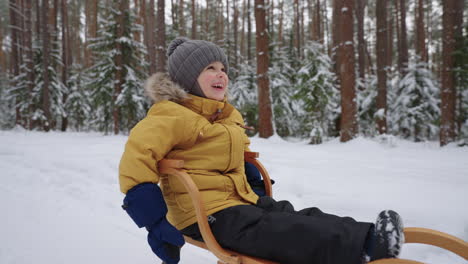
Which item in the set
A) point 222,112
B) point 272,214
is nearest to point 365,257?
point 272,214

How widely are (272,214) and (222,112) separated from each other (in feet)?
2.83

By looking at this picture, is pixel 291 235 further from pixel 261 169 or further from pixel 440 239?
pixel 261 169

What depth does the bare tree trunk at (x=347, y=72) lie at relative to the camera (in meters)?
7.57

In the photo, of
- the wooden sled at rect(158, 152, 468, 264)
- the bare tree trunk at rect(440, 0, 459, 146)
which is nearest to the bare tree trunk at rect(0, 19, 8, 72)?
the bare tree trunk at rect(440, 0, 459, 146)

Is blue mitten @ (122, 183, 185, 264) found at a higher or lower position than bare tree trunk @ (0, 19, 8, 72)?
lower

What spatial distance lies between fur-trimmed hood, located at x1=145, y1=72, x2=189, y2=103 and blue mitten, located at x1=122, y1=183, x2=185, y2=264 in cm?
67

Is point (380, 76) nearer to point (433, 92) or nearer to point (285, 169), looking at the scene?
point (433, 92)

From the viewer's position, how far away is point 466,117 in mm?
10586

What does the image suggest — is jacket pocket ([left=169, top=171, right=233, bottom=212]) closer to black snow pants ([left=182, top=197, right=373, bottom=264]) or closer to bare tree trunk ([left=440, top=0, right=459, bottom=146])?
black snow pants ([left=182, top=197, right=373, bottom=264])

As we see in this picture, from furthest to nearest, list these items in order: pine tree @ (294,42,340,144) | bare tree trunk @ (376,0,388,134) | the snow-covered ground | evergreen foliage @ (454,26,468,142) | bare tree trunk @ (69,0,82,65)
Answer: bare tree trunk @ (69,0,82,65), bare tree trunk @ (376,0,388,134), pine tree @ (294,42,340,144), evergreen foliage @ (454,26,468,142), the snow-covered ground

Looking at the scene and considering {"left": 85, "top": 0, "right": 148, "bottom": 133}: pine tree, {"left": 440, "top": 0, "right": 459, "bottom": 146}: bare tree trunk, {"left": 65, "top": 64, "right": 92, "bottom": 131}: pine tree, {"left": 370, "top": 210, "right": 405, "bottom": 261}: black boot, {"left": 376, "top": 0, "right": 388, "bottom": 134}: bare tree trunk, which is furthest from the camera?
{"left": 65, "top": 64, "right": 92, "bottom": 131}: pine tree

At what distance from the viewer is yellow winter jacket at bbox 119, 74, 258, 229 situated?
64.5 inches

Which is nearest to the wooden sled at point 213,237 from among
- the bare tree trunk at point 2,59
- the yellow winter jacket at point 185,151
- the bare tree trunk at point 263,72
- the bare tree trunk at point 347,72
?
the yellow winter jacket at point 185,151

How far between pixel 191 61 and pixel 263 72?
293 inches
